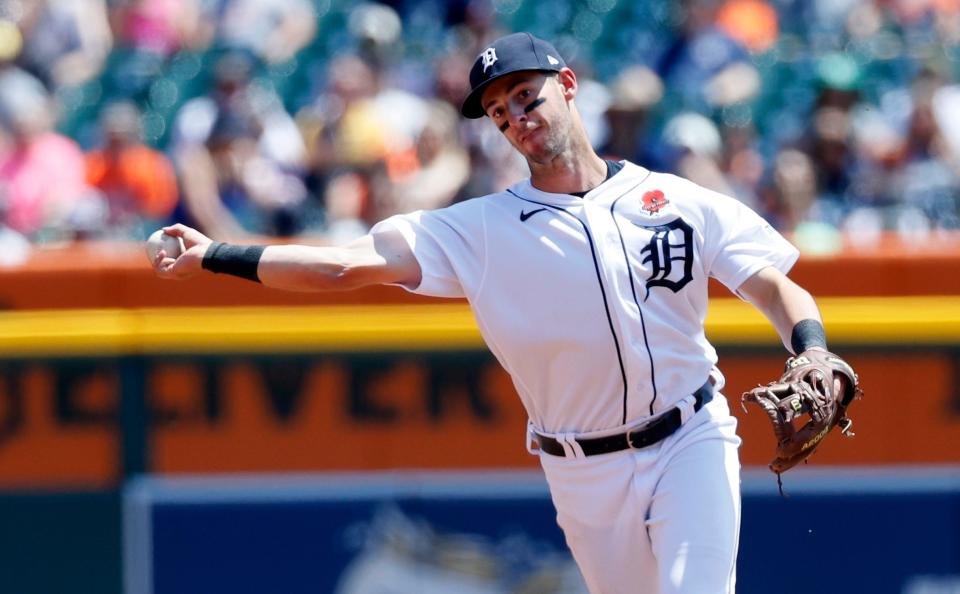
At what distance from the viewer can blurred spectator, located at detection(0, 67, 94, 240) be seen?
28.1 ft

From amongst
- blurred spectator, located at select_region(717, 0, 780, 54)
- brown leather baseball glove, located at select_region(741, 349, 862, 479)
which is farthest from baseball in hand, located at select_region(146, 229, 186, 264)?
blurred spectator, located at select_region(717, 0, 780, 54)

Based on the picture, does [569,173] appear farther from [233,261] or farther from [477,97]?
[233,261]

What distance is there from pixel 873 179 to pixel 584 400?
14.2 feet

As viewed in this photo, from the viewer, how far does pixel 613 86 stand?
9.14 metres

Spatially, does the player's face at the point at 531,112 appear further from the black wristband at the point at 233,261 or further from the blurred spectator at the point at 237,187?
the blurred spectator at the point at 237,187

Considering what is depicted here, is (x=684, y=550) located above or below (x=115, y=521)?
above

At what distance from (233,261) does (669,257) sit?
3.95ft

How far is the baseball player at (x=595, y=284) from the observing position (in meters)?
4.47

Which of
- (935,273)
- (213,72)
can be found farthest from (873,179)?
(213,72)

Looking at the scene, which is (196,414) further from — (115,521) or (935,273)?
(935,273)

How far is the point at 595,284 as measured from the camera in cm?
448

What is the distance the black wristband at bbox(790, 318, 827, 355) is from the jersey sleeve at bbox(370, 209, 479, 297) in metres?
0.94

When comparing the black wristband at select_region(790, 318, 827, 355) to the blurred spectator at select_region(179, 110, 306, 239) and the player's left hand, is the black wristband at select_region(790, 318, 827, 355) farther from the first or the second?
the blurred spectator at select_region(179, 110, 306, 239)

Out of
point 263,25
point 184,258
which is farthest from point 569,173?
point 263,25
